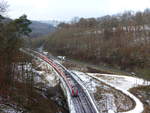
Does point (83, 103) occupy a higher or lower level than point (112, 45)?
lower

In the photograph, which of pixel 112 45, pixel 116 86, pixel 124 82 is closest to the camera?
pixel 116 86

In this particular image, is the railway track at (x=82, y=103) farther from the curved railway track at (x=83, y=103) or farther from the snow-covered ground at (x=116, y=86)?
the snow-covered ground at (x=116, y=86)

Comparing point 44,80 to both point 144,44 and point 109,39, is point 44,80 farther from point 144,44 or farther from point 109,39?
point 109,39

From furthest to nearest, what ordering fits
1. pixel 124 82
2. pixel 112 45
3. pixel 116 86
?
pixel 112 45, pixel 124 82, pixel 116 86

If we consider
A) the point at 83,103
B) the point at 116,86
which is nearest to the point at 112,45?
the point at 116,86

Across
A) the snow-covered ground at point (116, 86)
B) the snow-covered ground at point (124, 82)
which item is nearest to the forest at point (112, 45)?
the snow-covered ground at point (124, 82)

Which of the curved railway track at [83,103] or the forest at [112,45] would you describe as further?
the forest at [112,45]

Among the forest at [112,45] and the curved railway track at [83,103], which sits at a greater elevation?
the forest at [112,45]

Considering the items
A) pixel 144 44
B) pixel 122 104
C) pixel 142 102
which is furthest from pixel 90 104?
pixel 144 44

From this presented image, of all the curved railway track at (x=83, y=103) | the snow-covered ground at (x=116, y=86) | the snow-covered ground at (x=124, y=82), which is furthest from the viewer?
the snow-covered ground at (x=124, y=82)

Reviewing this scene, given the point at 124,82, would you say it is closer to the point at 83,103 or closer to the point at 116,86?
the point at 116,86

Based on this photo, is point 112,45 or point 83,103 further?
point 112,45

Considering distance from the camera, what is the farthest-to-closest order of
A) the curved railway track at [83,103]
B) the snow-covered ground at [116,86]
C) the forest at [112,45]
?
the forest at [112,45]
the snow-covered ground at [116,86]
the curved railway track at [83,103]
